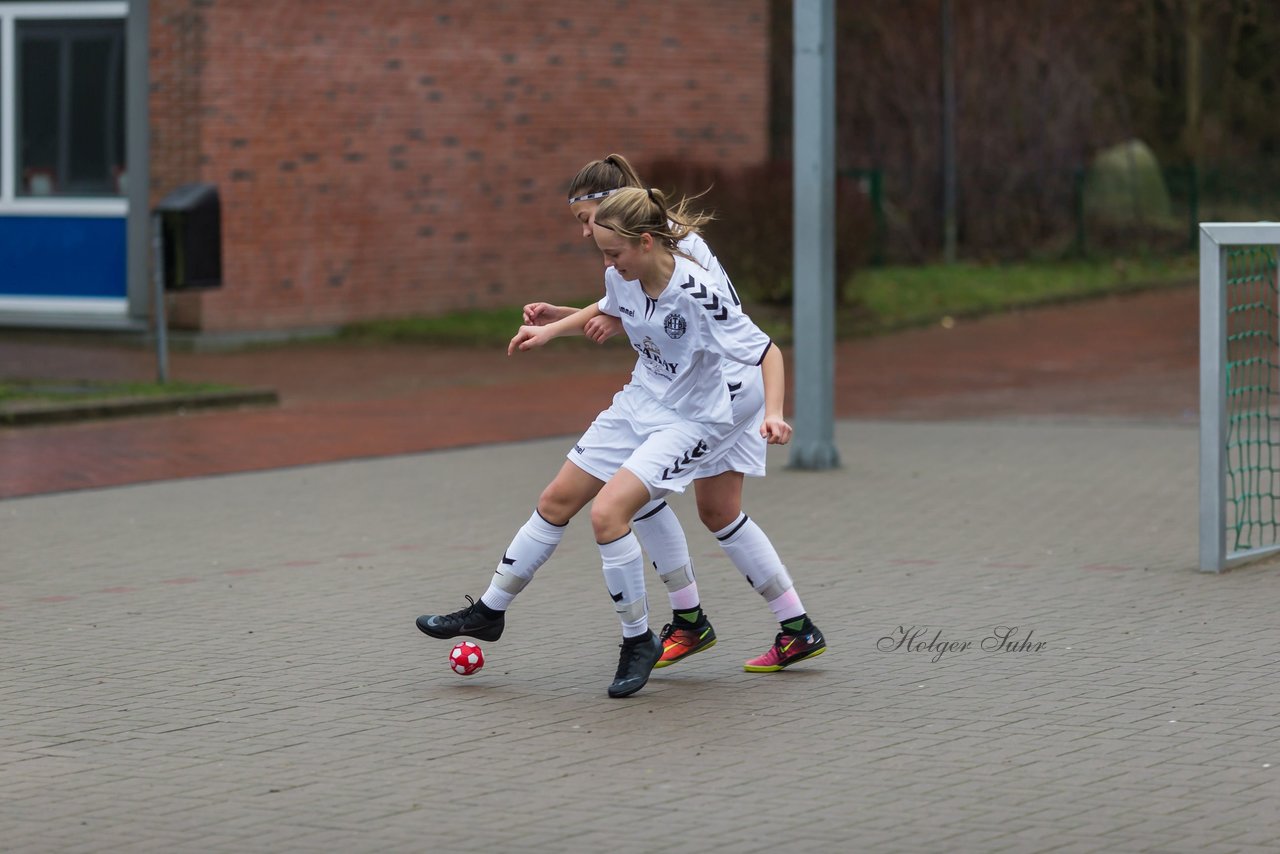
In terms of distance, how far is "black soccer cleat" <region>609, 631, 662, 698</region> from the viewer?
21.9 ft

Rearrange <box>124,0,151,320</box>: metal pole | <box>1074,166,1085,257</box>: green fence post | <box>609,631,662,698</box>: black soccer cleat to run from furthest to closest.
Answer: <box>1074,166,1085,257</box>: green fence post
<box>124,0,151,320</box>: metal pole
<box>609,631,662,698</box>: black soccer cleat

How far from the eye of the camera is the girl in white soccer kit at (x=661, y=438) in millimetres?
6594

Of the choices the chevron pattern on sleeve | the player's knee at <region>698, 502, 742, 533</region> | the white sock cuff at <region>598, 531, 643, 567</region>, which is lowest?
the white sock cuff at <region>598, 531, 643, 567</region>

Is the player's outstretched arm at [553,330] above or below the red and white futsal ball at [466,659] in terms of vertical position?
above

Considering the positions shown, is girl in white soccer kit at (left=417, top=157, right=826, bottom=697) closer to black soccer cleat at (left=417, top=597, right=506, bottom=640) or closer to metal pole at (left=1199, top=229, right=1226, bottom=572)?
black soccer cleat at (left=417, top=597, right=506, bottom=640)

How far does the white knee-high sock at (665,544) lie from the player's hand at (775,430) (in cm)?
58

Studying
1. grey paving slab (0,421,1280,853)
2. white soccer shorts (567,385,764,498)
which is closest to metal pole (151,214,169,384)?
grey paving slab (0,421,1280,853)

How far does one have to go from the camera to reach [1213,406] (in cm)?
900

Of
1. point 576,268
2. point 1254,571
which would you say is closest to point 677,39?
point 576,268

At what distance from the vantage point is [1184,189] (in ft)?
95.8

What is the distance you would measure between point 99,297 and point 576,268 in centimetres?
564

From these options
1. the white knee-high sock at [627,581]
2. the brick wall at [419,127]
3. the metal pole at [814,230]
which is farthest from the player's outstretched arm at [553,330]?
the brick wall at [419,127]

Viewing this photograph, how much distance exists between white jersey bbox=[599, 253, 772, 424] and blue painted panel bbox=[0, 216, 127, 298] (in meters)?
14.2

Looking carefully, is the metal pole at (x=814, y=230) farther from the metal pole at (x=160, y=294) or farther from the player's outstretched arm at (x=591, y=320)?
the metal pole at (x=160, y=294)
